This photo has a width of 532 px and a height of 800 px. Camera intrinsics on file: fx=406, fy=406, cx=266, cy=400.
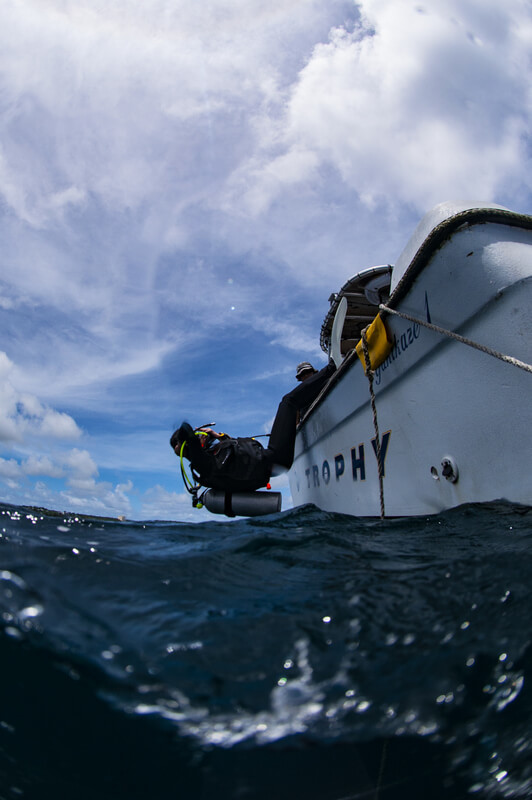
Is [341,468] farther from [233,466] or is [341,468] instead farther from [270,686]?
[270,686]

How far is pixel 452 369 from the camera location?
2250 mm

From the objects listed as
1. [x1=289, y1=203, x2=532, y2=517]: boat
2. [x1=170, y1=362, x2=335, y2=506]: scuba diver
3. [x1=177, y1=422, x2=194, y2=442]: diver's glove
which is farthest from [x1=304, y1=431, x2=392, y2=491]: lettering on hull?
[x1=177, y1=422, x2=194, y2=442]: diver's glove

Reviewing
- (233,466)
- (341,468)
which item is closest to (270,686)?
(341,468)

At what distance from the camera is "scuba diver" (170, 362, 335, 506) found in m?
4.38

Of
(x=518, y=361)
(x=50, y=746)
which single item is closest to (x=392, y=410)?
(x=518, y=361)

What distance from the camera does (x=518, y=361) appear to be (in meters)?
1.75

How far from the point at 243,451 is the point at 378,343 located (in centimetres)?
218

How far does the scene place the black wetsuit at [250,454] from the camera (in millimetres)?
4414

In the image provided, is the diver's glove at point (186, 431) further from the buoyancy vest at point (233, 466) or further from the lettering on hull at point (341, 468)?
the lettering on hull at point (341, 468)

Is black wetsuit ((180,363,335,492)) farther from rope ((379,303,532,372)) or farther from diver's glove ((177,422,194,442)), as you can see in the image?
rope ((379,303,532,372))

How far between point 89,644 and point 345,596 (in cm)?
75

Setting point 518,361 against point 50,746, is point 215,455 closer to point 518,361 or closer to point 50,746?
point 518,361

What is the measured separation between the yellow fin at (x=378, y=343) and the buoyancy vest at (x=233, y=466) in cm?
199

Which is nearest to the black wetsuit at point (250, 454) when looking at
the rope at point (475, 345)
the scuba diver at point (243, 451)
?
the scuba diver at point (243, 451)
